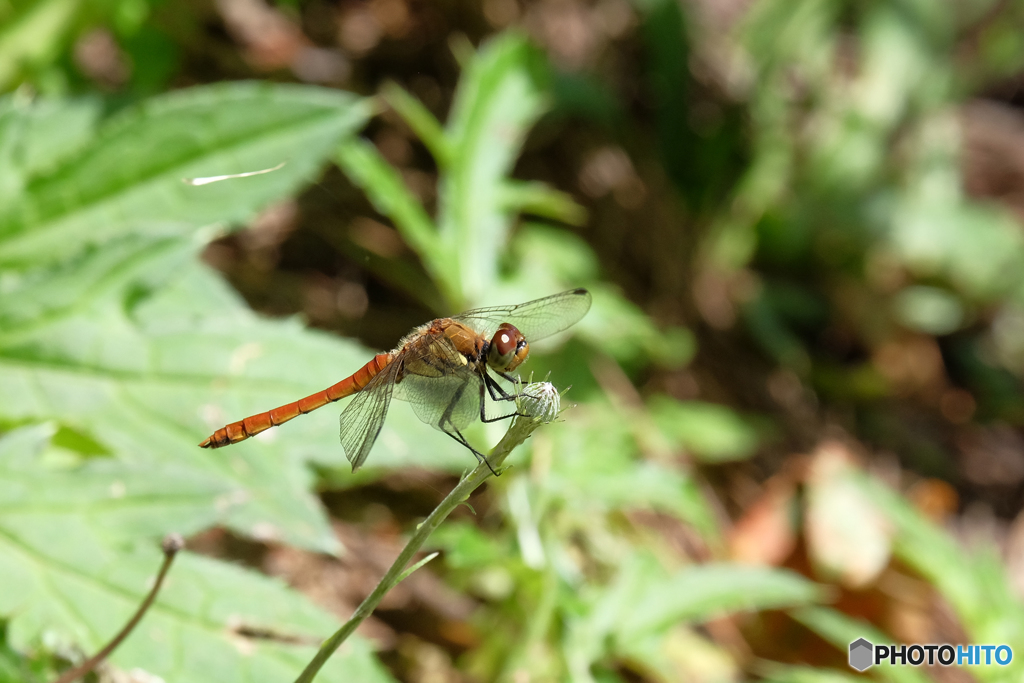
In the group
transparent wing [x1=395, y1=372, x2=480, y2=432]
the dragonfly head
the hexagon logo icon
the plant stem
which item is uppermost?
the hexagon logo icon

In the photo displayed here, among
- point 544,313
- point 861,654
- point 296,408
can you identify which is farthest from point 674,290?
point 296,408

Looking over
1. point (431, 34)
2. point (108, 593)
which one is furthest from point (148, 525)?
point (431, 34)

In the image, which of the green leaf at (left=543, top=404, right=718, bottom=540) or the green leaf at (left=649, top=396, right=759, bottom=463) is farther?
the green leaf at (left=649, top=396, right=759, bottom=463)

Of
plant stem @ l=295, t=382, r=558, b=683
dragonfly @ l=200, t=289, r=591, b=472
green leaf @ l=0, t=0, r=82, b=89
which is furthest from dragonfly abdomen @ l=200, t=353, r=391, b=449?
green leaf @ l=0, t=0, r=82, b=89

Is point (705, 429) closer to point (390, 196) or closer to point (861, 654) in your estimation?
point (861, 654)

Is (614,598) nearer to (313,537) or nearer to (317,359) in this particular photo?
(313,537)

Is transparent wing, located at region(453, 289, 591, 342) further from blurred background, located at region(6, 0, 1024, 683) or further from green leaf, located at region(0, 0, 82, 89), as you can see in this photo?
green leaf, located at region(0, 0, 82, 89)

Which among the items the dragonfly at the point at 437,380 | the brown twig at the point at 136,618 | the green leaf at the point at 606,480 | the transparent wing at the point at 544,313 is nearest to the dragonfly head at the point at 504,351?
the dragonfly at the point at 437,380
